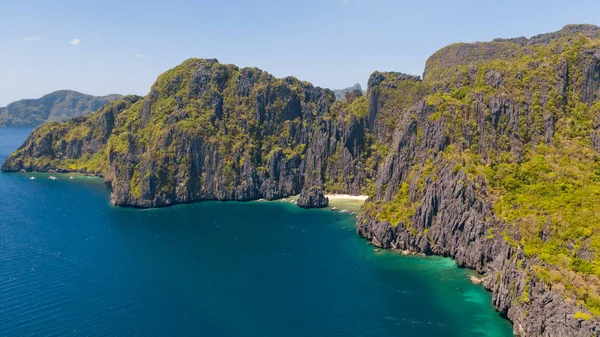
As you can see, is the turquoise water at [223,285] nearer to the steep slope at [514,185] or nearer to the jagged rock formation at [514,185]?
the jagged rock formation at [514,185]

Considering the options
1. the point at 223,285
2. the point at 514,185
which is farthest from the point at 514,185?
the point at 223,285

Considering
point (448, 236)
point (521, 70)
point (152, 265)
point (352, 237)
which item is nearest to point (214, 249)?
point (152, 265)

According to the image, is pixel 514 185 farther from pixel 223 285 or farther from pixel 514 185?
pixel 223 285

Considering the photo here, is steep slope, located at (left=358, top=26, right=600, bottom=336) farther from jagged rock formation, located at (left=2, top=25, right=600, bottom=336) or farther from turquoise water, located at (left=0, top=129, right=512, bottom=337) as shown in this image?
turquoise water, located at (left=0, top=129, right=512, bottom=337)

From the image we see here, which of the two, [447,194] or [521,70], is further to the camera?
[521,70]

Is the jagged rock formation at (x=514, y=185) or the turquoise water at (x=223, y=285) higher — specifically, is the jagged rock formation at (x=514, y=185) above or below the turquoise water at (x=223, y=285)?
above

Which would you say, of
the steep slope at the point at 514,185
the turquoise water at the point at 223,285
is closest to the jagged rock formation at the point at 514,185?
the steep slope at the point at 514,185

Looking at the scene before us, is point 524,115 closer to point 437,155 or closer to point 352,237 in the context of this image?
point 437,155

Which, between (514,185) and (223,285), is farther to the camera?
(514,185)
